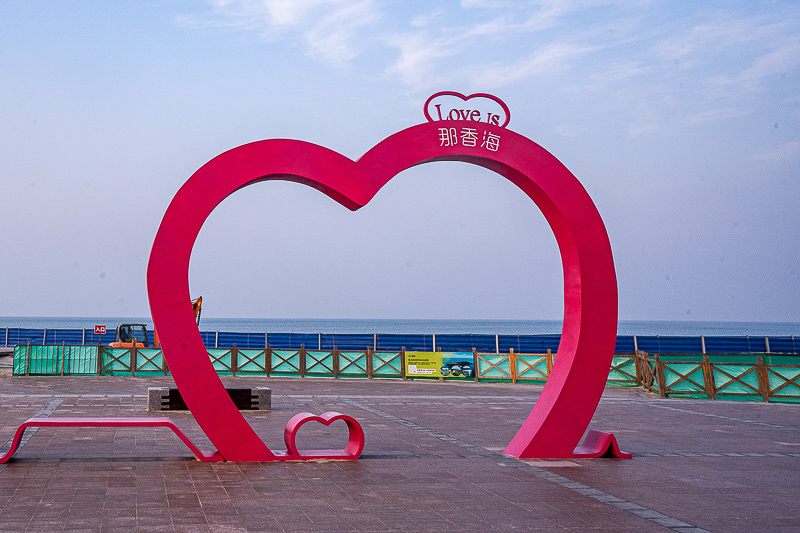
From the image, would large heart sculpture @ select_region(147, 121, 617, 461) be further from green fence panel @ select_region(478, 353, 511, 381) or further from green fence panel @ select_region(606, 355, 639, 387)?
green fence panel @ select_region(478, 353, 511, 381)

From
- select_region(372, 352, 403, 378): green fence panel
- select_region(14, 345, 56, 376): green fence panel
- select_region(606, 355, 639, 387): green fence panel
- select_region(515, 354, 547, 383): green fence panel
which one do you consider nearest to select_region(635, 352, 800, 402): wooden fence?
select_region(606, 355, 639, 387): green fence panel

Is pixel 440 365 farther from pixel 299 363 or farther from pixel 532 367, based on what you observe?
pixel 299 363

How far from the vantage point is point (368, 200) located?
8.57 metres

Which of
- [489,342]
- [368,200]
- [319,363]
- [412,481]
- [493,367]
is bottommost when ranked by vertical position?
[412,481]

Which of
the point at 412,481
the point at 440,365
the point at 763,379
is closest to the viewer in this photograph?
the point at 412,481

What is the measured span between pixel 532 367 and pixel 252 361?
9265mm

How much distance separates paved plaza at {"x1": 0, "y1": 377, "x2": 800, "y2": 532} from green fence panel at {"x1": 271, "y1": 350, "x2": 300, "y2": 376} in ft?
33.2

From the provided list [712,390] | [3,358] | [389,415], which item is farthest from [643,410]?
[3,358]

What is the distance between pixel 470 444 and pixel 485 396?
8.29m

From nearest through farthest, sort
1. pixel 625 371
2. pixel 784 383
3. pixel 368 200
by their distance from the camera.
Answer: pixel 368 200 < pixel 784 383 < pixel 625 371

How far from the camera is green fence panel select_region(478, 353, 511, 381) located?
22938 millimetres

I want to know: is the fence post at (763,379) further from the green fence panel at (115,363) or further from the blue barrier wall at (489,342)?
the green fence panel at (115,363)

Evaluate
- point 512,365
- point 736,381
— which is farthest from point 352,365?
point 736,381

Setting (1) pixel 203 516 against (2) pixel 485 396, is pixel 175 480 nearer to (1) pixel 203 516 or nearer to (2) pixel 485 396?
(1) pixel 203 516
